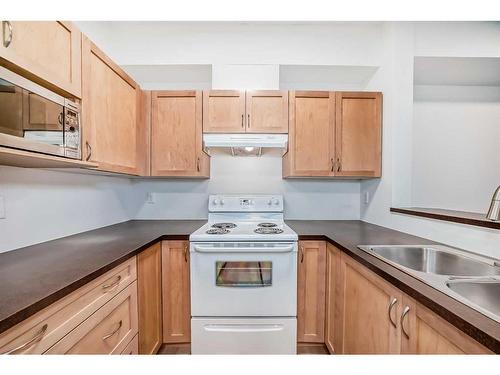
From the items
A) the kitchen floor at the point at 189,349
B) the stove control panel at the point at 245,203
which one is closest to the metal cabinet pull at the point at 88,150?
the stove control panel at the point at 245,203

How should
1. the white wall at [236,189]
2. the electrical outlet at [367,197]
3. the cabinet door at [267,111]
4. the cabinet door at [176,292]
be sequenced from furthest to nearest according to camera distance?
the white wall at [236,189] < the electrical outlet at [367,197] < the cabinet door at [267,111] < the cabinet door at [176,292]

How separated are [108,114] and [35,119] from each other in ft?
2.25

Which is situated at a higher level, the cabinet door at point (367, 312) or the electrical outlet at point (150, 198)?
the electrical outlet at point (150, 198)

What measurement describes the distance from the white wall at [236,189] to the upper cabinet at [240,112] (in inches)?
15.7

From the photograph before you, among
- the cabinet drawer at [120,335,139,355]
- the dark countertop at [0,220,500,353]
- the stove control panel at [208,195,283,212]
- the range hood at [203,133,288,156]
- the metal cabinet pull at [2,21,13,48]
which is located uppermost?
the metal cabinet pull at [2,21,13,48]

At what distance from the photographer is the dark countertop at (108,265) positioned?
674 millimetres

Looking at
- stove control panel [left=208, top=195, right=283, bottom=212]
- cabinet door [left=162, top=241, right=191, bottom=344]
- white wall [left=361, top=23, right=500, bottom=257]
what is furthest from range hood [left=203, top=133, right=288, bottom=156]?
white wall [left=361, top=23, right=500, bottom=257]

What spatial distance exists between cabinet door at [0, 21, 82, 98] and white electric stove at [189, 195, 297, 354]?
3.81 ft

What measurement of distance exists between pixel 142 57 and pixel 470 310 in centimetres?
269

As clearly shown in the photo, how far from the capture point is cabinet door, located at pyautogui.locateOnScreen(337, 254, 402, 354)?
1.02m

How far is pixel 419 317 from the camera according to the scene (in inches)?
33.5

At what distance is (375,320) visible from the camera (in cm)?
115

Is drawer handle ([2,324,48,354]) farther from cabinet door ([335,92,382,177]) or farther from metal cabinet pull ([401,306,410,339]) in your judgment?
cabinet door ([335,92,382,177])

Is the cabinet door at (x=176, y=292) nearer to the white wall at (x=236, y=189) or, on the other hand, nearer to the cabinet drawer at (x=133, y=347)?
the cabinet drawer at (x=133, y=347)
